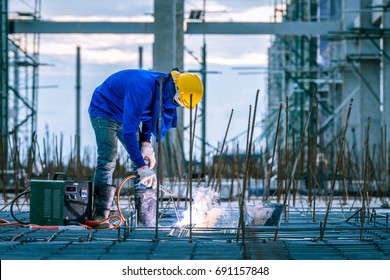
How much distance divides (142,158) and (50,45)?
19.2 m

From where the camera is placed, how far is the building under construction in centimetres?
542

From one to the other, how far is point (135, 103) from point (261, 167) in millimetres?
6406

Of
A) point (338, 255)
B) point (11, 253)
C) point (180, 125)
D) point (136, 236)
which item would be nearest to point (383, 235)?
point (338, 255)

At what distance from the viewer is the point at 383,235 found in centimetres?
602

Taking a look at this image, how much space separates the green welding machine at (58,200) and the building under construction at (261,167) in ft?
0.07

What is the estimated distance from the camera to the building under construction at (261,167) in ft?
17.8

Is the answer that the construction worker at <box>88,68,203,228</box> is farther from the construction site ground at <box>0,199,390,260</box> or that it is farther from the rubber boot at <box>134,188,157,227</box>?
the construction site ground at <box>0,199,390,260</box>

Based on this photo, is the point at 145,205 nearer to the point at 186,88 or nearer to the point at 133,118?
the point at 133,118

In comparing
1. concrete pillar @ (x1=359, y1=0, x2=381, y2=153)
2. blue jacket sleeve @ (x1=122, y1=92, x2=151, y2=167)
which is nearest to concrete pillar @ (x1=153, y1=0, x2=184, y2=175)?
concrete pillar @ (x1=359, y1=0, x2=381, y2=153)

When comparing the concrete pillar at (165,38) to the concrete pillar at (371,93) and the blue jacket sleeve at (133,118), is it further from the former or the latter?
the blue jacket sleeve at (133,118)

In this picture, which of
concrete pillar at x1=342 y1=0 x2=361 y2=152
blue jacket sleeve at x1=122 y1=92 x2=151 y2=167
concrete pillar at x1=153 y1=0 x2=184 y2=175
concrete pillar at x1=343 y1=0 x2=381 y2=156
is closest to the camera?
blue jacket sleeve at x1=122 y1=92 x2=151 y2=167

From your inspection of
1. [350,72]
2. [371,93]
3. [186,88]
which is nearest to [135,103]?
[186,88]

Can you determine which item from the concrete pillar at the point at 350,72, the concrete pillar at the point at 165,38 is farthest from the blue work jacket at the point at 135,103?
the concrete pillar at the point at 350,72

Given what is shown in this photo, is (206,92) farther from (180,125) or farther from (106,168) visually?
(106,168)
